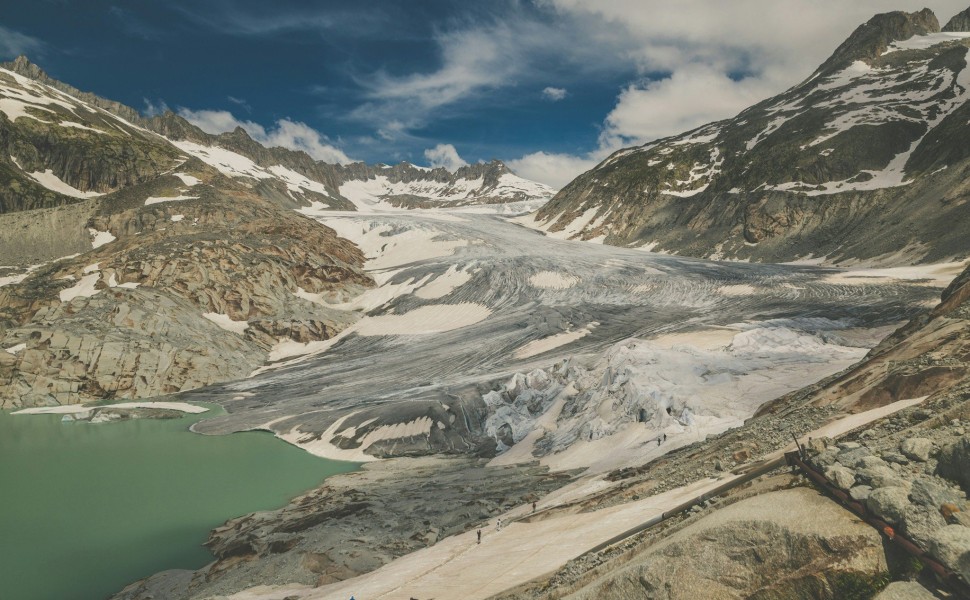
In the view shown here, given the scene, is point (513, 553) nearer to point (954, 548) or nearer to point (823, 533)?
point (823, 533)

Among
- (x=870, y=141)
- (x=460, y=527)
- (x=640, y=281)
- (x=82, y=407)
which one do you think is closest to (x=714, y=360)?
(x=460, y=527)

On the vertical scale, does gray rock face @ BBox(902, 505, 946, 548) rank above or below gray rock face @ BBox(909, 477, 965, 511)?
below

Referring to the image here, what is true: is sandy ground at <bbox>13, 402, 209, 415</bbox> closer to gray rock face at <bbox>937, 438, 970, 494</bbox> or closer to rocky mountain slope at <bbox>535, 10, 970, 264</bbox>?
gray rock face at <bbox>937, 438, 970, 494</bbox>

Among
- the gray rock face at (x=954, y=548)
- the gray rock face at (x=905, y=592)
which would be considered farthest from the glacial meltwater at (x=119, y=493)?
the gray rock face at (x=954, y=548)

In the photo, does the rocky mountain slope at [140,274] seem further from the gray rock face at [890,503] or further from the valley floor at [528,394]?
the gray rock face at [890,503]

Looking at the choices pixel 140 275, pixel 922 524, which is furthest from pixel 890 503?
pixel 140 275

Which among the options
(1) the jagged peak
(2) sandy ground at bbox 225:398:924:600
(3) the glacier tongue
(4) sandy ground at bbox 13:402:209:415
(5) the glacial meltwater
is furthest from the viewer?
(1) the jagged peak

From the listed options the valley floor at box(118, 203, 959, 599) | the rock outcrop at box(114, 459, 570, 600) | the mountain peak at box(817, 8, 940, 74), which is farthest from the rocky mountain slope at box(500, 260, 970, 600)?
the mountain peak at box(817, 8, 940, 74)
